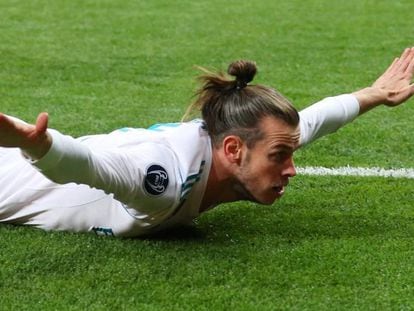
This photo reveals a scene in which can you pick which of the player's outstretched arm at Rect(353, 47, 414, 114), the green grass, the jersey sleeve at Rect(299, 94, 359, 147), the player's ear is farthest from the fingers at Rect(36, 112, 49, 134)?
the player's outstretched arm at Rect(353, 47, 414, 114)

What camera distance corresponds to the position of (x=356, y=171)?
4.41 metres

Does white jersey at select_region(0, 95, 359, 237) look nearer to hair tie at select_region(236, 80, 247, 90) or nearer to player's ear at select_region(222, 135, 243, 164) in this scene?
player's ear at select_region(222, 135, 243, 164)

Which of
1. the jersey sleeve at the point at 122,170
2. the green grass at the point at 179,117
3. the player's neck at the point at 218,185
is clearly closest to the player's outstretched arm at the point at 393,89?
the green grass at the point at 179,117

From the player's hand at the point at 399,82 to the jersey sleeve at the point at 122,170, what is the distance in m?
1.15

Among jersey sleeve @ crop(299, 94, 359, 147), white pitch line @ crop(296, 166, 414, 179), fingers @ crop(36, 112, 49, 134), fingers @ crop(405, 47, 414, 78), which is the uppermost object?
fingers @ crop(36, 112, 49, 134)

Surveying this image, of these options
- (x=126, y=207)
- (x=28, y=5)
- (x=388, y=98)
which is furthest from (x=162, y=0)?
(x=126, y=207)

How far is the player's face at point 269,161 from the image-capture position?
327 cm

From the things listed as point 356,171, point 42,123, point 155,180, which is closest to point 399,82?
point 356,171

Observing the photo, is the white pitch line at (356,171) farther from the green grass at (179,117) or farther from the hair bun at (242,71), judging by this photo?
the hair bun at (242,71)

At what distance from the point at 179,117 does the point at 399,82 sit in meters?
1.72

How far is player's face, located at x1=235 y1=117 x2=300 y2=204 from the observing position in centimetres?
327

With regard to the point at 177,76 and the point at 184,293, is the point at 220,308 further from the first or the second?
the point at 177,76

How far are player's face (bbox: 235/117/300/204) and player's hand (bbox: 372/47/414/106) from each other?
0.80 metres

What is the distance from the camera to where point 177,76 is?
6.52 m
